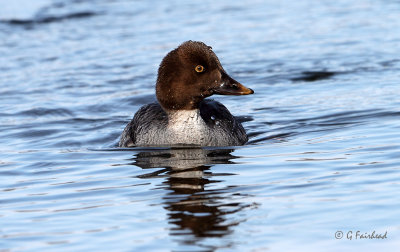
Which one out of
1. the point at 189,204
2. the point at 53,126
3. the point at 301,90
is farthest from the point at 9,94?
the point at 189,204

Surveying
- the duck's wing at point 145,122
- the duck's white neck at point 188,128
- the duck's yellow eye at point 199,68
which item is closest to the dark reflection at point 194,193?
the duck's white neck at point 188,128

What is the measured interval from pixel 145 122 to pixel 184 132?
703 mm

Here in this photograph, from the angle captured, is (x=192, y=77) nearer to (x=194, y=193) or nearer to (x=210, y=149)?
(x=210, y=149)

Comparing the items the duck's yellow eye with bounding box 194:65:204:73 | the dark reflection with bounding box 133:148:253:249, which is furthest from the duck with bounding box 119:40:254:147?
the dark reflection with bounding box 133:148:253:249

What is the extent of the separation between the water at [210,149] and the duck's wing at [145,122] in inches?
13.0

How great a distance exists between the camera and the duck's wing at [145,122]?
38.1ft

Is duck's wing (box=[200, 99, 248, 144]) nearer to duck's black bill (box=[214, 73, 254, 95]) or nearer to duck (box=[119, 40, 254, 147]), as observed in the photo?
duck (box=[119, 40, 254, 147])

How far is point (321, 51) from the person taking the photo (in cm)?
1847

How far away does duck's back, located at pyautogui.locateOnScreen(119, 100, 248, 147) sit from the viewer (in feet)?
37.2

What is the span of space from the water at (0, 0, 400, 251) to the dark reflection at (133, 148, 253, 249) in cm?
3

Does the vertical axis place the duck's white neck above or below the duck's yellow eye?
below

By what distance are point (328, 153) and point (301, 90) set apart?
523 cm

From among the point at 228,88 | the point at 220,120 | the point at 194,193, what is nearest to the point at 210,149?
the point at 220,120

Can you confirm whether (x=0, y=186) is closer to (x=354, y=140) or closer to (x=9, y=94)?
(x=354, y=140)
